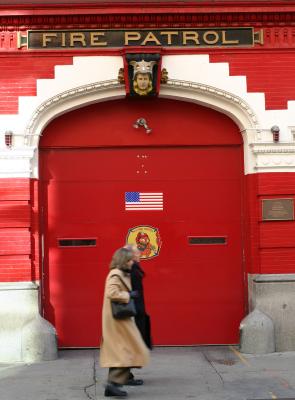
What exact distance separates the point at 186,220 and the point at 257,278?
4.95 feet

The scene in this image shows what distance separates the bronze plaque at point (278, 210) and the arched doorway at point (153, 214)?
0.57 metres

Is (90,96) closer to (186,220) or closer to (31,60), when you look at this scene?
(31,60)

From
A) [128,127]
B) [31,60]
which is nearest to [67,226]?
[128,127]

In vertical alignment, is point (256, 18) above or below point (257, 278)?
above

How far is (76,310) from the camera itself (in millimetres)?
11883

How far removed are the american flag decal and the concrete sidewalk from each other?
233 cm

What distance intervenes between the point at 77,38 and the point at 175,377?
555cm

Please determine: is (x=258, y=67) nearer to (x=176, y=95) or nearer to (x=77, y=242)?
(x=176, y=95)

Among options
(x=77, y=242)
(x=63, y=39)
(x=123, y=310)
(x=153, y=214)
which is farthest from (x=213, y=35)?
(x=123, y=310)

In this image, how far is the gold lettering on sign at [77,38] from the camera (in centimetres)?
1171

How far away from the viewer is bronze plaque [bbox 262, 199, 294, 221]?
11664 mm

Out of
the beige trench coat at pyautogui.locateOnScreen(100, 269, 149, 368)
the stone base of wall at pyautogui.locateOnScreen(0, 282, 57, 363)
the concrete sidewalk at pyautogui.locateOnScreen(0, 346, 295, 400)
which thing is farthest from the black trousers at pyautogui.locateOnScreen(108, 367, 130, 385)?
the stone base of wall at pyautogui.locateOnScreen(0, 282, 57, 363)

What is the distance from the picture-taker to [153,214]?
12023 mm

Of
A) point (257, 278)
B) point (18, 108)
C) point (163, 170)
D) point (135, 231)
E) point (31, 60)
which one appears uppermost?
point (31, 60)
